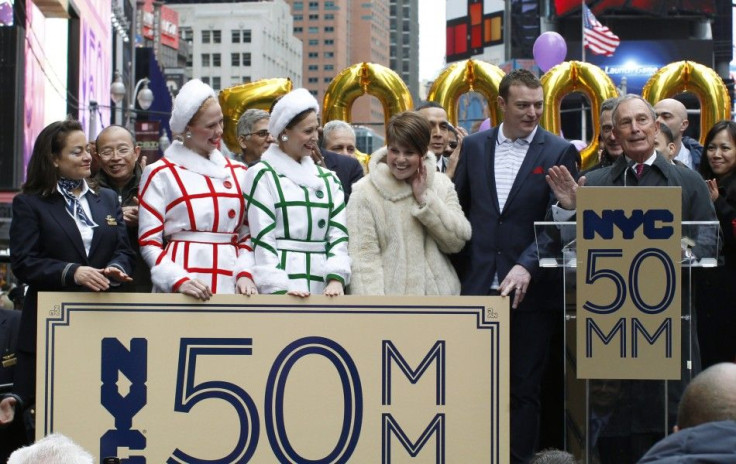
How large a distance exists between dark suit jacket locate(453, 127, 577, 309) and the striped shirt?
0.10ft

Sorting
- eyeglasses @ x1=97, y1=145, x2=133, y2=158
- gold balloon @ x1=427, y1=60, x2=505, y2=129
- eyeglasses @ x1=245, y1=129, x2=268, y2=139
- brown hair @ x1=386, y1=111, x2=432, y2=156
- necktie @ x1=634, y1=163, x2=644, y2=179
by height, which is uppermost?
gold balloon @ x1=427, y1=60, x2=505, y2=129

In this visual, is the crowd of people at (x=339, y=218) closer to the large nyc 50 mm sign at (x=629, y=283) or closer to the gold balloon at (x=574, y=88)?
the large nyc 50 mm sign at (x=629, y=283)

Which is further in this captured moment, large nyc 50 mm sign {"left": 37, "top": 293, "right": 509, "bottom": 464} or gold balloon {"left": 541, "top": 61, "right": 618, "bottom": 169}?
gold balloon {"left": 541, "top": 61, "right": 618, "bottom": 169}

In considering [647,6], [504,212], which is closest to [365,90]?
[504,212]

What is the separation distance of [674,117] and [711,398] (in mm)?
5623

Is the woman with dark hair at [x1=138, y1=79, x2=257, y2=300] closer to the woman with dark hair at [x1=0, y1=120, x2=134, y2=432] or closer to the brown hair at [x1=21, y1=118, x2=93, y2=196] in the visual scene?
the woman with dark hair at [x1=0, y1=120, x2=134, y2=432]

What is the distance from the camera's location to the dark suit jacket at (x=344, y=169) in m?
8.12

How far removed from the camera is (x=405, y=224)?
7.20m

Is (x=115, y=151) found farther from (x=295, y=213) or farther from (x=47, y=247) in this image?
(x=295, y=213)

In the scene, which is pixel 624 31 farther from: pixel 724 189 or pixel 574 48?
pixel 724 189

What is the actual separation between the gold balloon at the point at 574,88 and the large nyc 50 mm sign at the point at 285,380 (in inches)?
210

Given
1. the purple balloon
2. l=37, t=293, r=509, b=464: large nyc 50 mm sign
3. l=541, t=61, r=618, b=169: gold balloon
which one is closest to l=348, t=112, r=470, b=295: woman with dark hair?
l=37, t=293, r=509, b=464: large nyc 50 mm sign

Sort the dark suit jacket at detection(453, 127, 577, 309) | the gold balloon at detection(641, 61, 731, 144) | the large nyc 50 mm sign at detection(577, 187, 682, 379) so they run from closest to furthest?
the large nyc 50 mm sign at detection(577, 187, 682, 379) < the dark suit jacket at detection(453, 127, 577, 309) < the gold balloon at detection(641, 61, 731, 144)

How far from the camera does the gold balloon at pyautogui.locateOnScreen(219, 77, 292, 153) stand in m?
10.6
